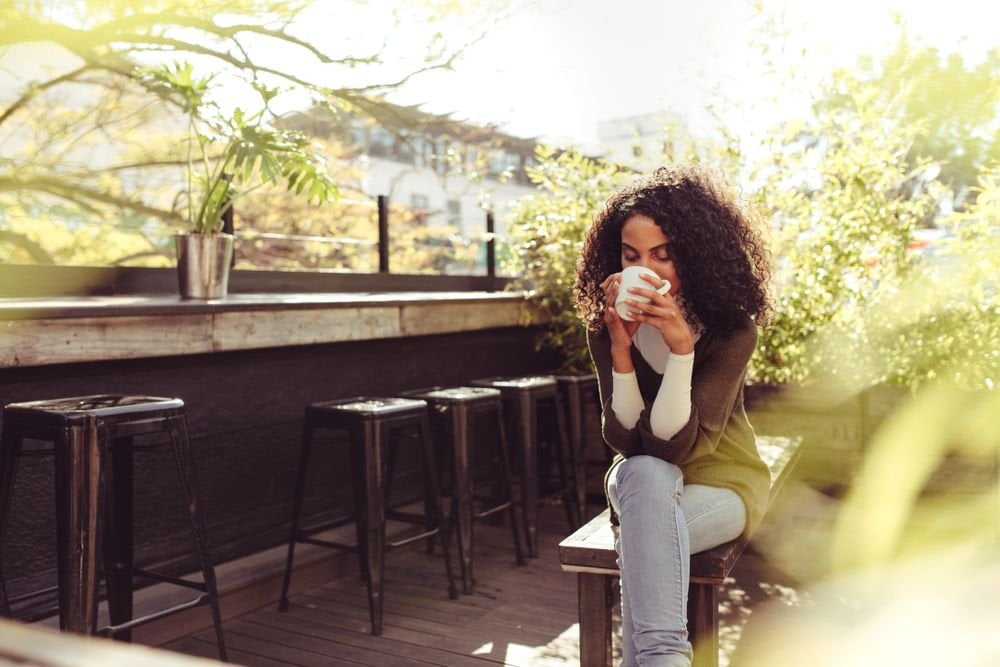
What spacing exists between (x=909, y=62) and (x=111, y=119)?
172 inches

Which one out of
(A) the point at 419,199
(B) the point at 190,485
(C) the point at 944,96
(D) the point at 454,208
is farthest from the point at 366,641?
(A) the point at 419,199

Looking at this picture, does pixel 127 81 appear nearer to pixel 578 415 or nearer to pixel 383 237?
pixel 383 237

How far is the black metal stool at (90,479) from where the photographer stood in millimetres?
2102

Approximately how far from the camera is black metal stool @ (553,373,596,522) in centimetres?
422

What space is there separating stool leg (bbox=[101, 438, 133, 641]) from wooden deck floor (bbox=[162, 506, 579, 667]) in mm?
339

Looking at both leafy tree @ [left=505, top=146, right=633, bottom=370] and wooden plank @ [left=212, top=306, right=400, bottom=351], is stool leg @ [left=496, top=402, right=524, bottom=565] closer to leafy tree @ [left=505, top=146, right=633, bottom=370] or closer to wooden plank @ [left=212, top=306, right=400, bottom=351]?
wooden plank @ [left=212, top=306, right=400, bottom=351]

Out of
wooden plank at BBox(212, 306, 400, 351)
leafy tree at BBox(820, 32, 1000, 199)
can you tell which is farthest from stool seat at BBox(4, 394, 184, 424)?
leafy tree at BBox(820, 32, 1000, 199)

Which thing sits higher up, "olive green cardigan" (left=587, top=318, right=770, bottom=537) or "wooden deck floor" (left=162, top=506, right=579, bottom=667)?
"olive green cardigan" (left=587, top=318, right=770, bottom=537)

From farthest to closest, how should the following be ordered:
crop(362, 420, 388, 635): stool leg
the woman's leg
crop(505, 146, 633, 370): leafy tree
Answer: crop(505, 146, 633, 370): leafy tree → crop(362, 420, 388, 635): stool leg → the woman's leg

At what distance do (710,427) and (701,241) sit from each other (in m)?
0.43

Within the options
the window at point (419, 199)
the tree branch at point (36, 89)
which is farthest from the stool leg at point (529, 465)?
the window at point (419, 199)

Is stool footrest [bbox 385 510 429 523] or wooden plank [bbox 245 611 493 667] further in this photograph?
stool footrest [bbox 385 510 429 523]

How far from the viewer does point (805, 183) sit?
429 cm

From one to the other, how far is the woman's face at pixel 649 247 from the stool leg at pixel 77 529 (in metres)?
1.39
